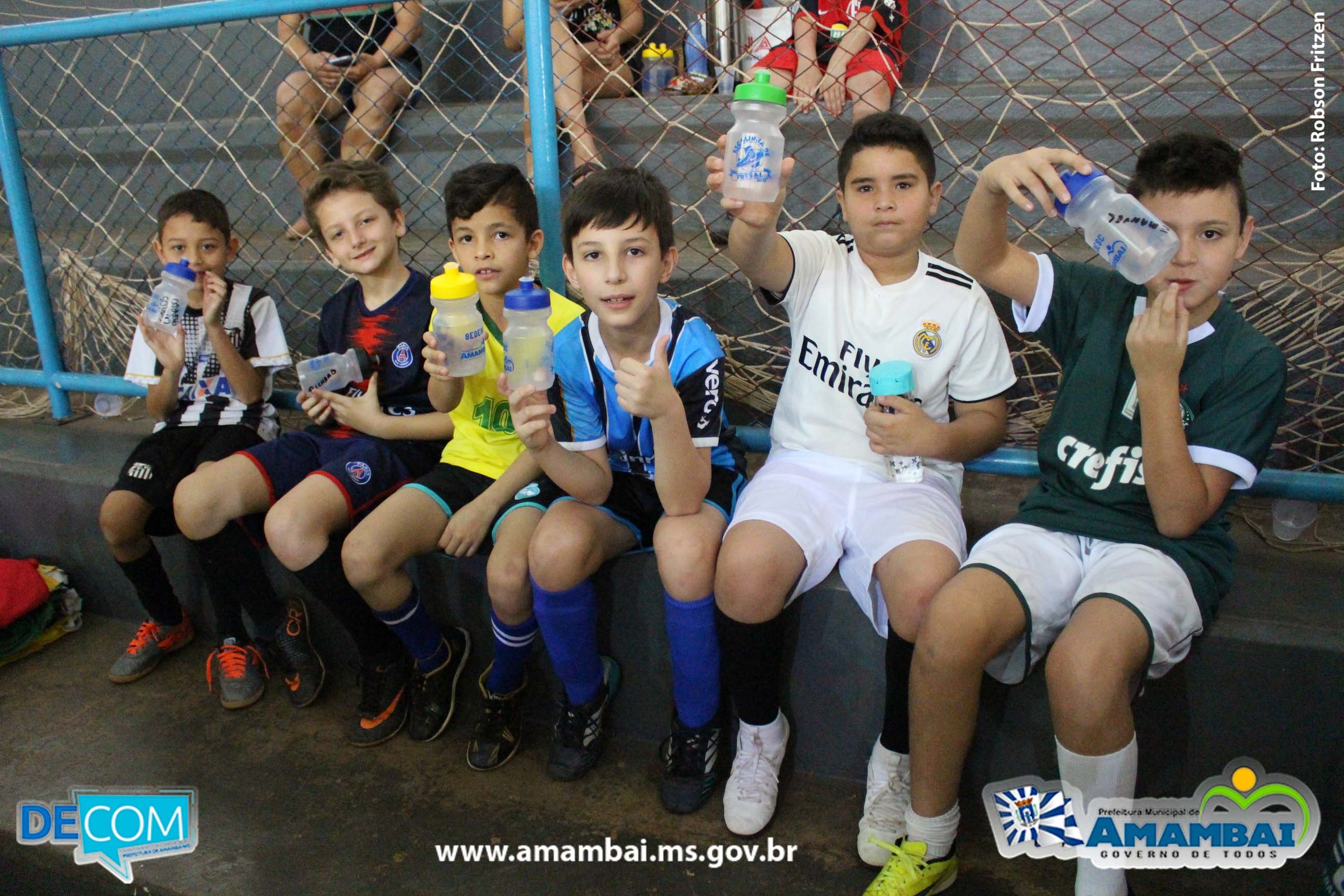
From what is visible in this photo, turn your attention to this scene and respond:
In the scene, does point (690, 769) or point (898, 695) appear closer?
point (898, 695)

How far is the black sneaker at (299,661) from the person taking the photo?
6.64 ft

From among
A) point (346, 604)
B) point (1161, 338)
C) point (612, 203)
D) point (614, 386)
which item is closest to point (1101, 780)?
point (1161, 338)

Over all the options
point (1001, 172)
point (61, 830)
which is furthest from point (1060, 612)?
point (61, 830)

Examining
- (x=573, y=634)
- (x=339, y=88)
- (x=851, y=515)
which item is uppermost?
(x=339, y=88)

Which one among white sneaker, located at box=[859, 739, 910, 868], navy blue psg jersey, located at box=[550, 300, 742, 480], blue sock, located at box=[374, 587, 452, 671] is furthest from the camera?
blue sock, located at box=[374, 587, 452, 671]

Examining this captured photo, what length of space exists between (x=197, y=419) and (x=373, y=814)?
3.47ft

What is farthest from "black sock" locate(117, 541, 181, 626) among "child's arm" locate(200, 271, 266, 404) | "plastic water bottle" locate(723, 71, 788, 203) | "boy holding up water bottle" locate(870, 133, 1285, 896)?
"boy holding up water bottle" locate(870, 133, 1285, 896)

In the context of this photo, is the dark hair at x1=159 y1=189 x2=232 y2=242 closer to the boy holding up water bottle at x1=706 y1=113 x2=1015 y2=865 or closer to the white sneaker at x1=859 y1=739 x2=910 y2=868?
the boy holding up water bottle at x1=706 y1=113 x2=1015 y2=865

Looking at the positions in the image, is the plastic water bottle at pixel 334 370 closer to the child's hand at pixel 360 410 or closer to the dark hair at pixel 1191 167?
the child's hand at pixel 360 410

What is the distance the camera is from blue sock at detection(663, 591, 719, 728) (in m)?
1.60

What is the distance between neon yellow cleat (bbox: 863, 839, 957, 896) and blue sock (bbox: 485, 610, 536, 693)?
2.45 feet

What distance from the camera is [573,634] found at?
1.68 meters

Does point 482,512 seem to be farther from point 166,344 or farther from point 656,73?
Result: point 656,73

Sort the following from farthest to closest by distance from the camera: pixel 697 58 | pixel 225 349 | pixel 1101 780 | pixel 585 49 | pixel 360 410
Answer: pixel 697 58 < pixel 585 49 < pixel 225 349 < pixel 360 410 < pixel 1101 780
